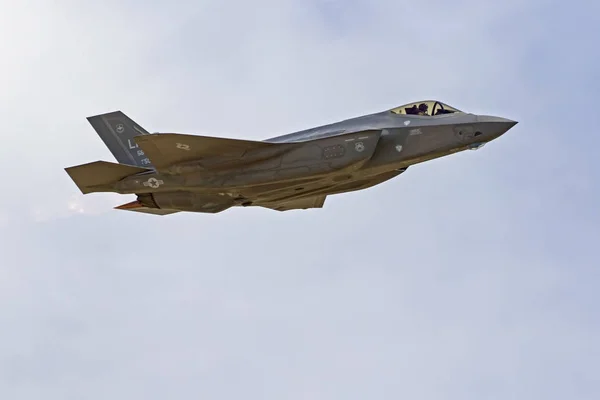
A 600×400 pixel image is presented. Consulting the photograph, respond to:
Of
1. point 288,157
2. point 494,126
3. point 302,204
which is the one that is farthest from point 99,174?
point 494,126

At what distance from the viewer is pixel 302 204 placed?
37.5 meters

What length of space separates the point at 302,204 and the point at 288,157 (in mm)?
5510

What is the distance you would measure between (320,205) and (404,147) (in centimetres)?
637

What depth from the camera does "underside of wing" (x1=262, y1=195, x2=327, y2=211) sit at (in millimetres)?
36656

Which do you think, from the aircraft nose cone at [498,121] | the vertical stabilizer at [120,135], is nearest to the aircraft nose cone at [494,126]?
the aircraft nose cone at [498,121]

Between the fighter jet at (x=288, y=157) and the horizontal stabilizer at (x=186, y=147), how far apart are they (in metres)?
0.03

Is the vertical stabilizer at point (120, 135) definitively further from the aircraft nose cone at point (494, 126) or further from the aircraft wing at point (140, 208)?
the aircraft nose cone at point (494, 126)

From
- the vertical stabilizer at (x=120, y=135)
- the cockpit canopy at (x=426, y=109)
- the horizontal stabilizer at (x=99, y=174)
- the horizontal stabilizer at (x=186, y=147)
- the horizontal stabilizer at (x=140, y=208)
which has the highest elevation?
the vertical stabilizer at (x=120, y=135)

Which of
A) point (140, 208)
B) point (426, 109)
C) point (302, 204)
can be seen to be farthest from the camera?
point (302, 204)

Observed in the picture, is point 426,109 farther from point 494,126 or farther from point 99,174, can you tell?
point 99,174

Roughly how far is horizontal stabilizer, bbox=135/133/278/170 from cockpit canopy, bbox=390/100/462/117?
189 inches

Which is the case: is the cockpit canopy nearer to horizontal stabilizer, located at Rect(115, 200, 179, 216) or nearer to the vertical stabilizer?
horizontal stabilizer, located at Rect(115, 200, 179, 216)

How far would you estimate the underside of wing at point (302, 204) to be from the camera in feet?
120

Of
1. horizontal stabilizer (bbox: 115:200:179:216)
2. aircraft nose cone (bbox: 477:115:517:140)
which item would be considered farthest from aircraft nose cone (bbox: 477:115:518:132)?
horizontal stabilizer (bbox: 115:200:179:216)
